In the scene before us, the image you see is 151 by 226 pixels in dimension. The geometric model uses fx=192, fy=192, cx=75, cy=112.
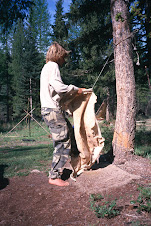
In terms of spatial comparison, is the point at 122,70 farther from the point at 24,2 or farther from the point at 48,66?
the point at 24,2

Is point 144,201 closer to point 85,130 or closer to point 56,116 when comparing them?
point 85,130

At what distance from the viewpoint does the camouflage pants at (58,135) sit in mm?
3436

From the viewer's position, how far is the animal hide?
3.75 metres

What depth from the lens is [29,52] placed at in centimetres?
2392

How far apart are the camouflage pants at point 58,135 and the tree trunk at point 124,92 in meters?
1.34

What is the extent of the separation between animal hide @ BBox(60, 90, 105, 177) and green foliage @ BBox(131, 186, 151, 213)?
125 cm

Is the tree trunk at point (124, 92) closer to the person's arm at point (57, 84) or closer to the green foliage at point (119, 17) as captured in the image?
the green foliage at point (119, 17)

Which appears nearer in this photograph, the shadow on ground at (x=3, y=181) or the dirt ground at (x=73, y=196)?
the dirt ground at (x=73, y=196)

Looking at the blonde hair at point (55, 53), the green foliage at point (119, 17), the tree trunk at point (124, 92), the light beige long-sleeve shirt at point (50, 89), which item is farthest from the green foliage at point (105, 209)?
the green foliage at point (119, 17)

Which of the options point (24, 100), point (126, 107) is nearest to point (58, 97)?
point (126, 107)

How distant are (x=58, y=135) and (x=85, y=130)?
664 mm

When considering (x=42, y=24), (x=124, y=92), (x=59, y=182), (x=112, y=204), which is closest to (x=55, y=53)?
(x=124, y=92)

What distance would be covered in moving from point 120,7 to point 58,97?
8.83ft

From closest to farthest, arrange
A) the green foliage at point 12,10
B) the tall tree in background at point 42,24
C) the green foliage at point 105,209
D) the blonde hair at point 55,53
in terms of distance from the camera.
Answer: the green foliage at point 105,209, the blonde hair at point 55,53, the green foliage at point 12,10, the tall tree in background at point 42,24
